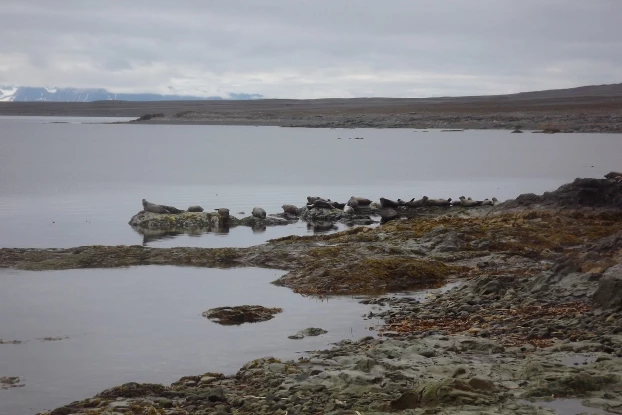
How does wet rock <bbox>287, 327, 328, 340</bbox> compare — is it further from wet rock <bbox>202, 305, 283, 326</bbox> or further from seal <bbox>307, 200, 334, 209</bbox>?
seal <bbox>307, 200, 334, 209</bbox>

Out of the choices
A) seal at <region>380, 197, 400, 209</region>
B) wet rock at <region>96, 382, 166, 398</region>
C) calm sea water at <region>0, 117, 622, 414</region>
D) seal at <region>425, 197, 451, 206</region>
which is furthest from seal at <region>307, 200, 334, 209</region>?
wet rock at <region>96, 382, 166, 398</region>

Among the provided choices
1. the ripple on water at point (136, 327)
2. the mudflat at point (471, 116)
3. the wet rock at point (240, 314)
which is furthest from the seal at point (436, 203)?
the mudflat at point (471, 116)

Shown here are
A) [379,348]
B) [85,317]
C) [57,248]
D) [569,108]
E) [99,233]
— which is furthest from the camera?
[569,108]

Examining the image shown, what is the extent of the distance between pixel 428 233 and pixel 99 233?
28.6 feet

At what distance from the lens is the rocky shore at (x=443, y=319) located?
7.93 meters

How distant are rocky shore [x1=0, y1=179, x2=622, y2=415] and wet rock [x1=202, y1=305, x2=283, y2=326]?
1.66m

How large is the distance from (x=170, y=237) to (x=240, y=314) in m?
9.06

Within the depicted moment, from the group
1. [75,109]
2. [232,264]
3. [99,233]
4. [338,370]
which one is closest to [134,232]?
[99,233]

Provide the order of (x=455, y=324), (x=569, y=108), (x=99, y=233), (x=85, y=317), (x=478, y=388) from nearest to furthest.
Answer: (x=478, y=388), (x=455, y=324), (x=85, y=317), (x=99, y=233), (x=569, y=108)

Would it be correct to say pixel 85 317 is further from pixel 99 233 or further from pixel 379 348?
pixel 99 233

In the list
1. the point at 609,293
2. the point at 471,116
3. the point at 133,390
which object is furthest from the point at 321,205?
the point at 471,116

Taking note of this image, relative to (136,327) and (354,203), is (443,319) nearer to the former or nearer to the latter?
(136,327)

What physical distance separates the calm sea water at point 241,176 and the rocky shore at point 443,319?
3.79 metres

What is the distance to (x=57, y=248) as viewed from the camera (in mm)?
18391
